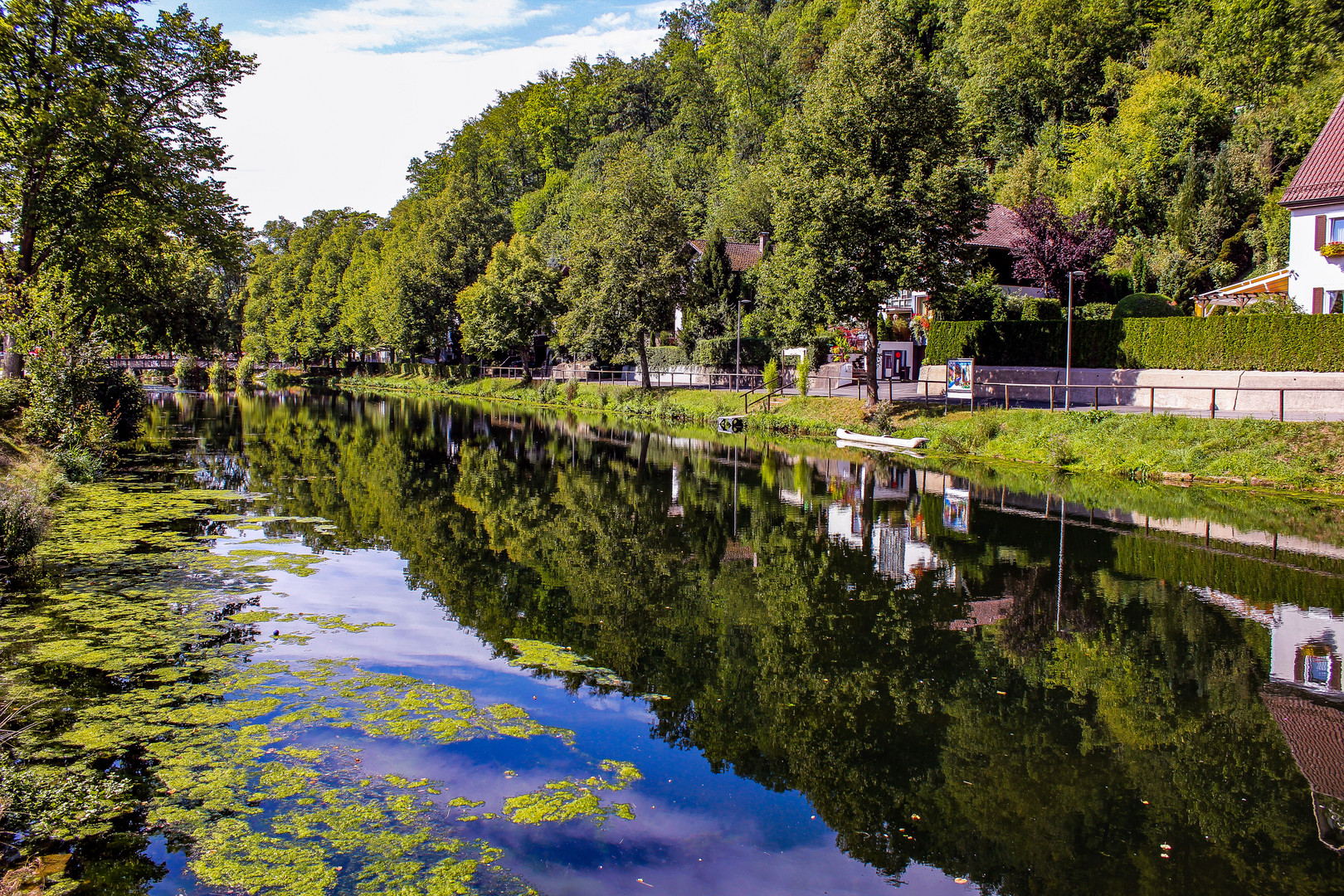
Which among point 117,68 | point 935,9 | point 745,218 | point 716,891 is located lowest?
point 716,891

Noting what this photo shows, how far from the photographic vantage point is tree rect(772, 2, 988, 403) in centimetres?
3334

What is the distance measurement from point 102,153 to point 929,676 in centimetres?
2438

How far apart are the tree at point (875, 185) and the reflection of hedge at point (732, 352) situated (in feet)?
60.8

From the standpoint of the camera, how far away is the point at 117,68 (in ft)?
76.6

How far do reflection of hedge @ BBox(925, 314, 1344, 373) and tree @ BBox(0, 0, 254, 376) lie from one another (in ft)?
104

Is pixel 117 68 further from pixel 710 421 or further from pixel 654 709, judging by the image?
pixel 710 421

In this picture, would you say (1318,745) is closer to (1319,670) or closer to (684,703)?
(1319,670)

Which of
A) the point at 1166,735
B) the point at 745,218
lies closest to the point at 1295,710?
the point at 1166,735

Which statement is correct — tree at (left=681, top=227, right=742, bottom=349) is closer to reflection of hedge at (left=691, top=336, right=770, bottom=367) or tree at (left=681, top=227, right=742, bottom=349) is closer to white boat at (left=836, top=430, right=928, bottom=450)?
reflection of hedge at (left=691, top=336, right=770, bottom=367)

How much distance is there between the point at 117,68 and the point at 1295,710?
28.8 meters

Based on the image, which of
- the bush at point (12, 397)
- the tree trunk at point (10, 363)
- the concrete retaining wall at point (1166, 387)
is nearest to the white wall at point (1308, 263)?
the concrete retaining wall at point (1166, 387)

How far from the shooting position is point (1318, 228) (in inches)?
1348

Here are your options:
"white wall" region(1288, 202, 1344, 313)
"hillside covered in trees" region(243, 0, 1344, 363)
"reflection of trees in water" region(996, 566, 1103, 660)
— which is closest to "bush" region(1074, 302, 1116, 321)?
"hillside covered in trees" region(243, 0, 1344, 363)

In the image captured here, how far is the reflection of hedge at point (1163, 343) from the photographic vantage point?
30.2 metres
